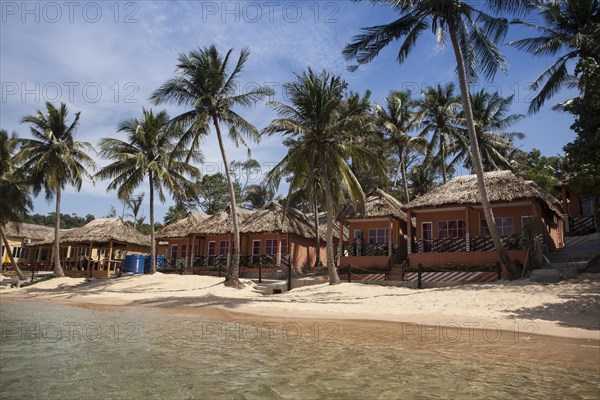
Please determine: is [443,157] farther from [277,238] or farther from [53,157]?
[53,157]

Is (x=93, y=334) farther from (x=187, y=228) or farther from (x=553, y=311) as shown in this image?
(x=187, y=228)

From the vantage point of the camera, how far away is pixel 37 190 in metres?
24.7

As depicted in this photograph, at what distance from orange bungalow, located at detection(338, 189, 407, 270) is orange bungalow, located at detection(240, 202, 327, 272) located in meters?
3.58

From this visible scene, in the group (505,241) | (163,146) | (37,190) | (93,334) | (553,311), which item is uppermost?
(163,146)

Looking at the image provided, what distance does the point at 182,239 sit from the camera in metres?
29.1

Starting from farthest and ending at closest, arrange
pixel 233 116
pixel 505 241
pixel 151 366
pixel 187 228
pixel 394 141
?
pixel 187 228
pixel 394 141
pixel 233 116
pixel 505 241
pixel 151 366

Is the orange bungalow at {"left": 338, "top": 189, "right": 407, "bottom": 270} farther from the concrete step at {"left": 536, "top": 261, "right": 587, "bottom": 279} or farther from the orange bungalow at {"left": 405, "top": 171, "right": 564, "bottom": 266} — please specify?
the concrete step at {"left": 536, "top": 261, "right": 587, "bottom": 279}

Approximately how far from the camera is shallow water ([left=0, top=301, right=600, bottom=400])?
16.1ft

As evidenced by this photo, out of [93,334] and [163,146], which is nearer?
[93,334]

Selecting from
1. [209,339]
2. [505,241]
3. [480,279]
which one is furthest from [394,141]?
[209,339]

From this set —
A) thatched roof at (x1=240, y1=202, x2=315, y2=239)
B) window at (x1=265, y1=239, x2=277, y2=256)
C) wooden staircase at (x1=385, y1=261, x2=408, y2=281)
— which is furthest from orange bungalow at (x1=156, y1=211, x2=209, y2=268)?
wooden staircase at (x1=385, y1=261, x2=408, y2=281)

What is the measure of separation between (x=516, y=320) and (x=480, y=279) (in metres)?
5.94

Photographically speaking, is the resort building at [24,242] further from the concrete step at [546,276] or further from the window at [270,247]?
the concrete step at [546,276]

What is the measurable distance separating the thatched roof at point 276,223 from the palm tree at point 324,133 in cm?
593
